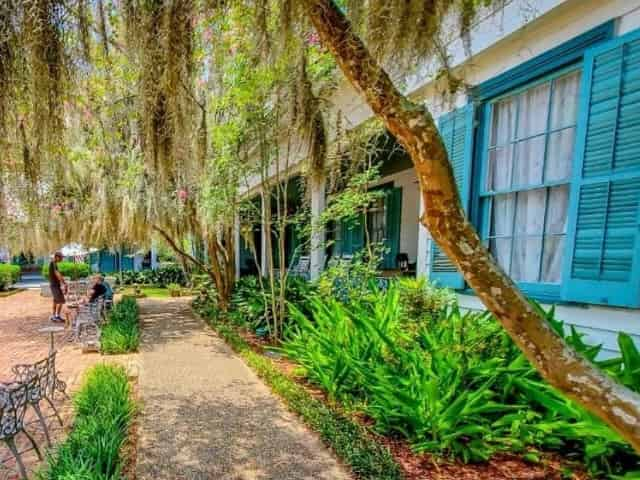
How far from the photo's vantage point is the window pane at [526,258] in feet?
11.1

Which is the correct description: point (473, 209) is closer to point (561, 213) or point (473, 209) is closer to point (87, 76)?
point (561, 213)

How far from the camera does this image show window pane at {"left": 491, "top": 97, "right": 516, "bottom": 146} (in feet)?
11.9

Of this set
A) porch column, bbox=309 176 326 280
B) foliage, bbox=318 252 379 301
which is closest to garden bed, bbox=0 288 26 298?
porch column, bbox=309 176 326 280

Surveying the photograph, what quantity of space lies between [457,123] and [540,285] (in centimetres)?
199

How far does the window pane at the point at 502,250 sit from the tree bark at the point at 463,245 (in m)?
2.49

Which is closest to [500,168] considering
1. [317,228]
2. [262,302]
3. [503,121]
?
[503,121]

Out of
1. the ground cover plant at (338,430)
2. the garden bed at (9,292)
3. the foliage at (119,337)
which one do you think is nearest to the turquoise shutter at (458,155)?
the ground cover plant at (338,430)

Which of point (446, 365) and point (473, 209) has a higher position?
point (473, 209)

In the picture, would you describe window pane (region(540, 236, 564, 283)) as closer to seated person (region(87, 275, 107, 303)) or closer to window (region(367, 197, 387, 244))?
window (region(367, 197, 387, 244))

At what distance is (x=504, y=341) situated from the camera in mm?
3027

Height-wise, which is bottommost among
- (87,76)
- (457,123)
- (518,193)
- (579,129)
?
(518,193)

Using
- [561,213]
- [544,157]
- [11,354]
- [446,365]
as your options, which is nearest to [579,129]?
[544,157]

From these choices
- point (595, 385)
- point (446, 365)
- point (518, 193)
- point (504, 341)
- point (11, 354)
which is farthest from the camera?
point (11, 354)

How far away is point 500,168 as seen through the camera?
3.74 meters
